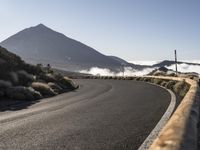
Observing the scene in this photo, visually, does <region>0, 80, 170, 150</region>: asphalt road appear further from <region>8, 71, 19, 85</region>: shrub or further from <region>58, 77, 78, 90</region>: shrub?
<region>58, 77, 78, 90</region>: shrub

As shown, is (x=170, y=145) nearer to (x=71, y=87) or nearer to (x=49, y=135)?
(x=49, y=135)

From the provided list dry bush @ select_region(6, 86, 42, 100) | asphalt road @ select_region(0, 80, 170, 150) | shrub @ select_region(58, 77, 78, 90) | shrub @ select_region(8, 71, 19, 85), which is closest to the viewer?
asphalt road @ select_region(0, 80, 170, 150)

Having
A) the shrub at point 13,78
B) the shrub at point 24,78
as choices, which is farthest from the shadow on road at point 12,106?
the shrub at point 24,78

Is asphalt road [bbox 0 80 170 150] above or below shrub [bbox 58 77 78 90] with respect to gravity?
below

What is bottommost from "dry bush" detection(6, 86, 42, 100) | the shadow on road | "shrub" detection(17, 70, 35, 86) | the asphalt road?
the shadow on road

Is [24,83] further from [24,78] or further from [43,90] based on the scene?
[43,90]

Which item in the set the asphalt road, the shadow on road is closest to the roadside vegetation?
the shadow on road

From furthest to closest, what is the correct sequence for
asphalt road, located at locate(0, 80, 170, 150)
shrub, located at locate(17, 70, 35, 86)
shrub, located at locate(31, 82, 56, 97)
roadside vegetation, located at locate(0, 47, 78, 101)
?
shrub, located at locate(17, 70, 35, 86), shrub, located at locate(31, 82, 56, 97), roadside vegetation, located at locate(0, 47, 78, 101), asphalt road, located at locate(0, 80, 170, 150)

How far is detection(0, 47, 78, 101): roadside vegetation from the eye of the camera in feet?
67.8

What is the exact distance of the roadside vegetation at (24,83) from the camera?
20.7 metres

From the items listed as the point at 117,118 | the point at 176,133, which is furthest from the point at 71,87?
the point at 176,133

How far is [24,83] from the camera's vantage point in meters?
28.1

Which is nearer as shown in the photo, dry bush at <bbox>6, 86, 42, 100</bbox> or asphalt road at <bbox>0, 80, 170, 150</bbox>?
asphalt road at <bbox>0, 80, 170, 150</bbox>

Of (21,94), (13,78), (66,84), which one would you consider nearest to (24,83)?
(13,78)
